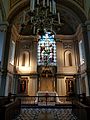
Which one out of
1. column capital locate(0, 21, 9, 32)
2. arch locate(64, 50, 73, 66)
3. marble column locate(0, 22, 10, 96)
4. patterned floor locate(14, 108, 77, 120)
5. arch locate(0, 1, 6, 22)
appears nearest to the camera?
patterned floor locate(14, 108, 77, 120)

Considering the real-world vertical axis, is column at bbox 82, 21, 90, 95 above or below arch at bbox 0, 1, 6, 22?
below

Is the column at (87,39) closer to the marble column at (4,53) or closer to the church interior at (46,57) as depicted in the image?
the church interior at (46,57)

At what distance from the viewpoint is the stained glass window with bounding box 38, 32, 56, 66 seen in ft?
51.9

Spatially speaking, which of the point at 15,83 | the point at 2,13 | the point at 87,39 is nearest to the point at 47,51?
the point at 87,39

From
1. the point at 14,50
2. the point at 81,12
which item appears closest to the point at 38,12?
the point at 81,12

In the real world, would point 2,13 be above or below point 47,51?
above

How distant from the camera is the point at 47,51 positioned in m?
16.1

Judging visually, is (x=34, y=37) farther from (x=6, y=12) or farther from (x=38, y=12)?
(x=38, y=12)

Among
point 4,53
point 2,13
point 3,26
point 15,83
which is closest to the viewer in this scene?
point 4,53

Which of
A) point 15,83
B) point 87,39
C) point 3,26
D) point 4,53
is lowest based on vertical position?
point 15,83

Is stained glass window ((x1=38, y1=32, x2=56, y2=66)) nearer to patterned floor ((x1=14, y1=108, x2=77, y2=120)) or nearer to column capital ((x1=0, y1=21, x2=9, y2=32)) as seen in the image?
column capital ((x1=0, y1=21, x2=9, y2=32))

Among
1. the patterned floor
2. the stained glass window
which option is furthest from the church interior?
the patterned floor

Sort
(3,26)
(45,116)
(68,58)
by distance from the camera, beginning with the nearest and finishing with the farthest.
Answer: (45,116), (3,26), (68,58)

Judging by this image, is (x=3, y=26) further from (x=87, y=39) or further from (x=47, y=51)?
(x=87, y=39)
